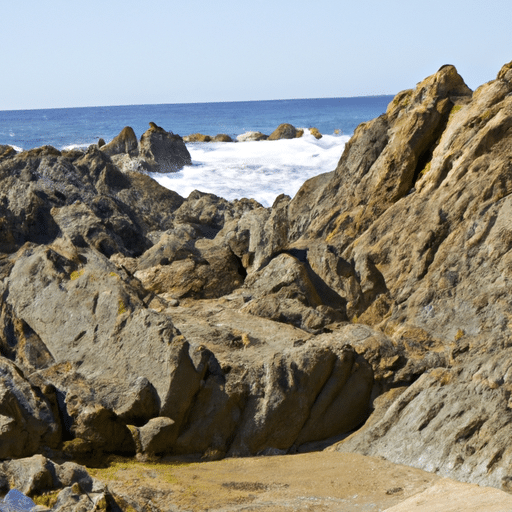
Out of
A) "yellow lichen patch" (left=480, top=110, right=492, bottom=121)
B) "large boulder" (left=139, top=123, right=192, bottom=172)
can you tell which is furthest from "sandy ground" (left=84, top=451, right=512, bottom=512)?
"large boulder" (left=139, top=123, right=192, bottom=172)

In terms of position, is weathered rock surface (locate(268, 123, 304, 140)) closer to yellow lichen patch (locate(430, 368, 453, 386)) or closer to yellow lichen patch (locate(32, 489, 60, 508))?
yellow lichen patch (locate(430, 368, 453, 386))

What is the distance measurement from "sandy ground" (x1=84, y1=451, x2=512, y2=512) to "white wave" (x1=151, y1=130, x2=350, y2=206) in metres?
32.4

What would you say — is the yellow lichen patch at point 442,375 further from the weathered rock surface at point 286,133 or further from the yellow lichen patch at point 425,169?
the weathered rock surface at point 286,133

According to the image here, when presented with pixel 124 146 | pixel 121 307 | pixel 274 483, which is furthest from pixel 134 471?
pixel 124 146

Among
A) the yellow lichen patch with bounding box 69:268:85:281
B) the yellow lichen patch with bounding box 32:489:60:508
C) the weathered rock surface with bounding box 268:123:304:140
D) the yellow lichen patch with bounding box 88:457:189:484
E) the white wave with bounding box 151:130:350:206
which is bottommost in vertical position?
the yellow lichen patch with bounding box 88:457:189:484

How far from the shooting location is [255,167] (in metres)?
52.2

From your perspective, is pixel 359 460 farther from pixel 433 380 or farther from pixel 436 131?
pixel 436 131

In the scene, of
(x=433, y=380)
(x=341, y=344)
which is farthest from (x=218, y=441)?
(x=433, y=380)

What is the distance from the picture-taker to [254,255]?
63.5ft

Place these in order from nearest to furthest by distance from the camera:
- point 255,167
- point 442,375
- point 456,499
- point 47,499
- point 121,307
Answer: point 47,499
point 456,499
point 442,375
point 121,307
point 255,167

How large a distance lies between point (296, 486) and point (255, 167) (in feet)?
141

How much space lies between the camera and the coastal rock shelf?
37.1ft

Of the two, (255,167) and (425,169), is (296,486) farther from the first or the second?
(255,167)

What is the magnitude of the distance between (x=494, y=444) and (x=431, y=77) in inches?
534
